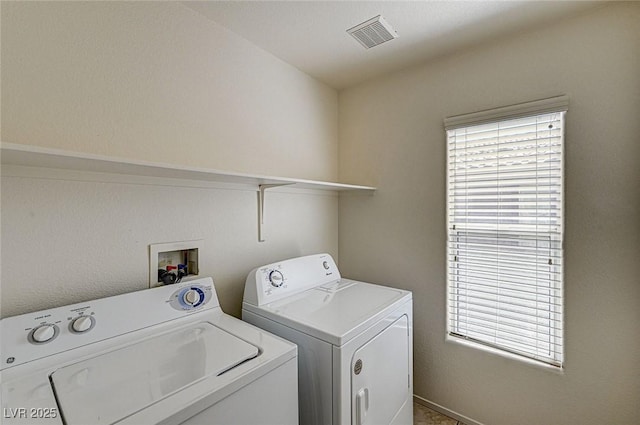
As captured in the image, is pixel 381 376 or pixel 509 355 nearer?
pixel 381 376

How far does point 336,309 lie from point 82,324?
103cm

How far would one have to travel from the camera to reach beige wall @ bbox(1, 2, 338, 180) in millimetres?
1058

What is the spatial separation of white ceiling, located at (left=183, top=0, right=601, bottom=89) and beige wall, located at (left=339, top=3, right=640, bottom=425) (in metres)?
0.14

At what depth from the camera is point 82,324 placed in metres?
1.03

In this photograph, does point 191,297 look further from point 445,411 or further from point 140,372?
point 445,411

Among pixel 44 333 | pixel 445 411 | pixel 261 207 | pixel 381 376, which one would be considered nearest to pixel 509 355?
pixel 445 411

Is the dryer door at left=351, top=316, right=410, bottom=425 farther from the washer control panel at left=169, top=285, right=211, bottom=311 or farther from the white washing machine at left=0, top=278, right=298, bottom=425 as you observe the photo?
the washer control panel at left=169, top=285, right=211, bottom=311

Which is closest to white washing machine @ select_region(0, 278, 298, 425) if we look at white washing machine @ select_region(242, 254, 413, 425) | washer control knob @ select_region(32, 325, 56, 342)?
washer control knob @ select_region(32, 325, 56, 342)

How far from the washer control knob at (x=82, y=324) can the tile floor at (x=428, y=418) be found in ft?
6.33

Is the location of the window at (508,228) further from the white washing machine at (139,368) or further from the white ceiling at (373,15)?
the white washing machine at (139,368)

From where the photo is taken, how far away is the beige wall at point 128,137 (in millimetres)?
1048

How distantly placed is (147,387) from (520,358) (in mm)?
1908

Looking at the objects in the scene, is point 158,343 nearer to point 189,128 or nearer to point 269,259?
point 269,259

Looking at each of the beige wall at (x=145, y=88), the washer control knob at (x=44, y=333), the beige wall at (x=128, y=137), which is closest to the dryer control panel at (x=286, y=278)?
the beige wall at (x=128, y=137)
